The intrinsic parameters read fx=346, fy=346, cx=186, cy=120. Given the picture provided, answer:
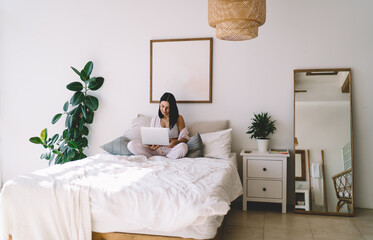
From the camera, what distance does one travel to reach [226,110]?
4.29m

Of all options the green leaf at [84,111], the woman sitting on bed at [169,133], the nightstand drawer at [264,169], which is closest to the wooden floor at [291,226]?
the nightstand drawer at [264,169]

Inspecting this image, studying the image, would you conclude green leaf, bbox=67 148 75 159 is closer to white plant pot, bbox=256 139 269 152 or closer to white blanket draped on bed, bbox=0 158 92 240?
white blanket draped on bed, bbox=0 158 92 240

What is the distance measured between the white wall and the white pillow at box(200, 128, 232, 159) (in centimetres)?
37

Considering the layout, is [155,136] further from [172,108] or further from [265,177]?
[265,177]

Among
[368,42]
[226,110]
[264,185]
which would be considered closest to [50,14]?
[226,110]

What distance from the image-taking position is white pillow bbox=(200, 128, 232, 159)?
12.4 ft

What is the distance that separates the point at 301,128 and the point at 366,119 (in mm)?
737

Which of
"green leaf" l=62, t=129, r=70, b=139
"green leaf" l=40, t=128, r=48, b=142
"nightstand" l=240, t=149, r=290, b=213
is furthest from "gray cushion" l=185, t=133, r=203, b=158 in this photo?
"green leaf" l=40, t=128, r=48, b=142

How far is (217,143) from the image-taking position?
12.6 ft

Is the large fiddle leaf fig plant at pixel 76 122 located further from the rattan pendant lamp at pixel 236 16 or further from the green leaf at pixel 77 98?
the rattan pendant lamp at pixel 236 16

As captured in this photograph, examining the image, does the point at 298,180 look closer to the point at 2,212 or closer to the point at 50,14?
the point at 2,212

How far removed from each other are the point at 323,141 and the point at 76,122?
3.07 meters

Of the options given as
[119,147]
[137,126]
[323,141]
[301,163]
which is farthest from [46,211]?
[323,141]

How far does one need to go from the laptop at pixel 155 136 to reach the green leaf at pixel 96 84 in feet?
4.02
